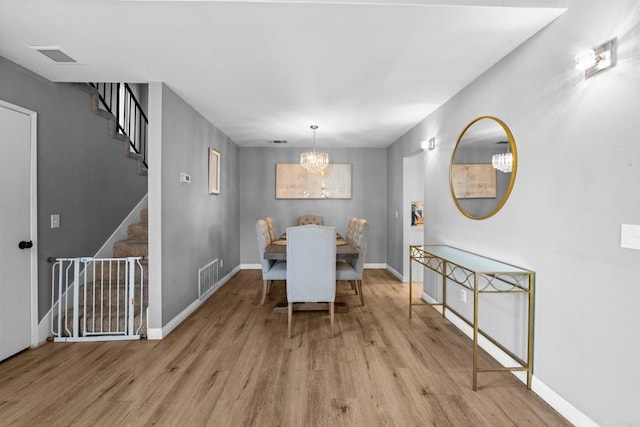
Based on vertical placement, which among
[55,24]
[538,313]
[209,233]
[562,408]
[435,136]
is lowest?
[562,408]

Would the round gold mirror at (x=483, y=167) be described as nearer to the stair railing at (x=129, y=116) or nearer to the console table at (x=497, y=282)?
the console table at (x=497, y=282)

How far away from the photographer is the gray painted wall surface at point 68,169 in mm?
2865

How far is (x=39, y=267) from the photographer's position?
2.87 metres

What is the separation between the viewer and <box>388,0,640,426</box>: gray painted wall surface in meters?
1.58

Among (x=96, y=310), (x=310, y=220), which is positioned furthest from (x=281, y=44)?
(x=310, y=220)

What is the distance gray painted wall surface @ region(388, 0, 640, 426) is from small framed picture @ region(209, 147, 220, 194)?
3578mm

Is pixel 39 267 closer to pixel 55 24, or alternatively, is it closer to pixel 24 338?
pixel 24 338

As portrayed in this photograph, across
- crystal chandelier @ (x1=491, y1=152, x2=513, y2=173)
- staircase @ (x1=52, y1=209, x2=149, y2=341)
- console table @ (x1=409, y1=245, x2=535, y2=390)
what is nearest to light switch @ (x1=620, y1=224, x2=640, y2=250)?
console table @ (x1=409, y1=245, x2=535, y2=390)

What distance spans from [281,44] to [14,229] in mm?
2633

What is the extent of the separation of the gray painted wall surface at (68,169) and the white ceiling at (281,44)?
229mm

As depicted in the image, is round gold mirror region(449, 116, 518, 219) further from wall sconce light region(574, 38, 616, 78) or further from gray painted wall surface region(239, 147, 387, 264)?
gray painted wall surface region(239, 147, 387, 264)

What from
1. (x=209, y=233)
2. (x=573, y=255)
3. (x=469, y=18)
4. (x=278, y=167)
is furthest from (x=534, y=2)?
(x=278, y=167)

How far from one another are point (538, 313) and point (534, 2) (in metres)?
1.94

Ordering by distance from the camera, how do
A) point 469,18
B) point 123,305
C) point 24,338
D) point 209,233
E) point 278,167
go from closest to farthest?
point 469,18 < point 24,338 < point 123,305 < point 209,233 < point 278,167
